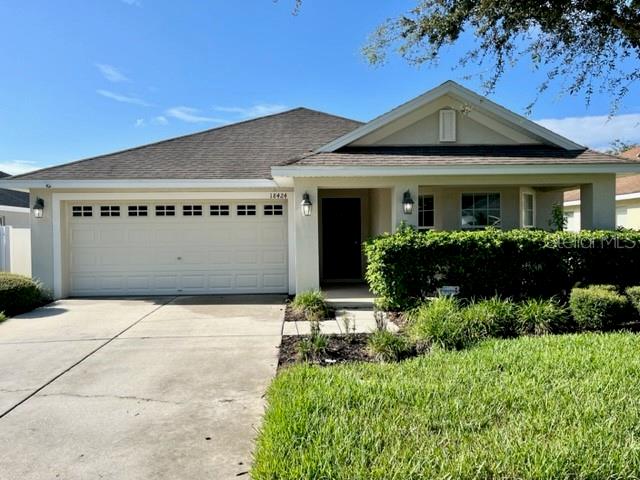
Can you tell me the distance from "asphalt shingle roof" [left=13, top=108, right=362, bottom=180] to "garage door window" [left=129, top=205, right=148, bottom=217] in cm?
89

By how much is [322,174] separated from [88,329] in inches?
211

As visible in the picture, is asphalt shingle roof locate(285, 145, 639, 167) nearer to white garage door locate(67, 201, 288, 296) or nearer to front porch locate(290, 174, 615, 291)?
front porch locate(290, 174, 615, 291)

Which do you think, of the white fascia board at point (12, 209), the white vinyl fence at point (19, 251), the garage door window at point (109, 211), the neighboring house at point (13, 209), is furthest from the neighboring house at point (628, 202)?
the neighboring house at point (13, 209)

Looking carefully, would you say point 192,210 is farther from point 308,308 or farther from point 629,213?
point 629,213

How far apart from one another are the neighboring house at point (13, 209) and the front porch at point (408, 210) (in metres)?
15.1

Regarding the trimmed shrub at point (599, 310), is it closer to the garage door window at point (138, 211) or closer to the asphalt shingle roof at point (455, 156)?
the asphalt shingle roof at point (455, 156)

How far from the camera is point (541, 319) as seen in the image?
711cm

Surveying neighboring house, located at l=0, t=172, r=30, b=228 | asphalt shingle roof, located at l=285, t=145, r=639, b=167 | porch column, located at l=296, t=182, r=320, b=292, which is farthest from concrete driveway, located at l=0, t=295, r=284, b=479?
neighboring house, located at l=0, t=172, r=30, b=228

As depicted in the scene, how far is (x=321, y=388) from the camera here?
4.48m

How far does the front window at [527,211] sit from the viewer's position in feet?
41.8

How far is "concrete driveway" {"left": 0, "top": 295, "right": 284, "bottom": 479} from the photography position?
3.50 m

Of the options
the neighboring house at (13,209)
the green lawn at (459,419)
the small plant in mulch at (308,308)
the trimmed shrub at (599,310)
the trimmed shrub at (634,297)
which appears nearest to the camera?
the green lawn at (459,419)

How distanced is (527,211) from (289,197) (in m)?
7.02

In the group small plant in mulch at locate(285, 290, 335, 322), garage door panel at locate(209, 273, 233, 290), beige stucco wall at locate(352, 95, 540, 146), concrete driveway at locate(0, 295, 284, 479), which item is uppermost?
beige stucco wall at locate(352, 95, 540, 146)
